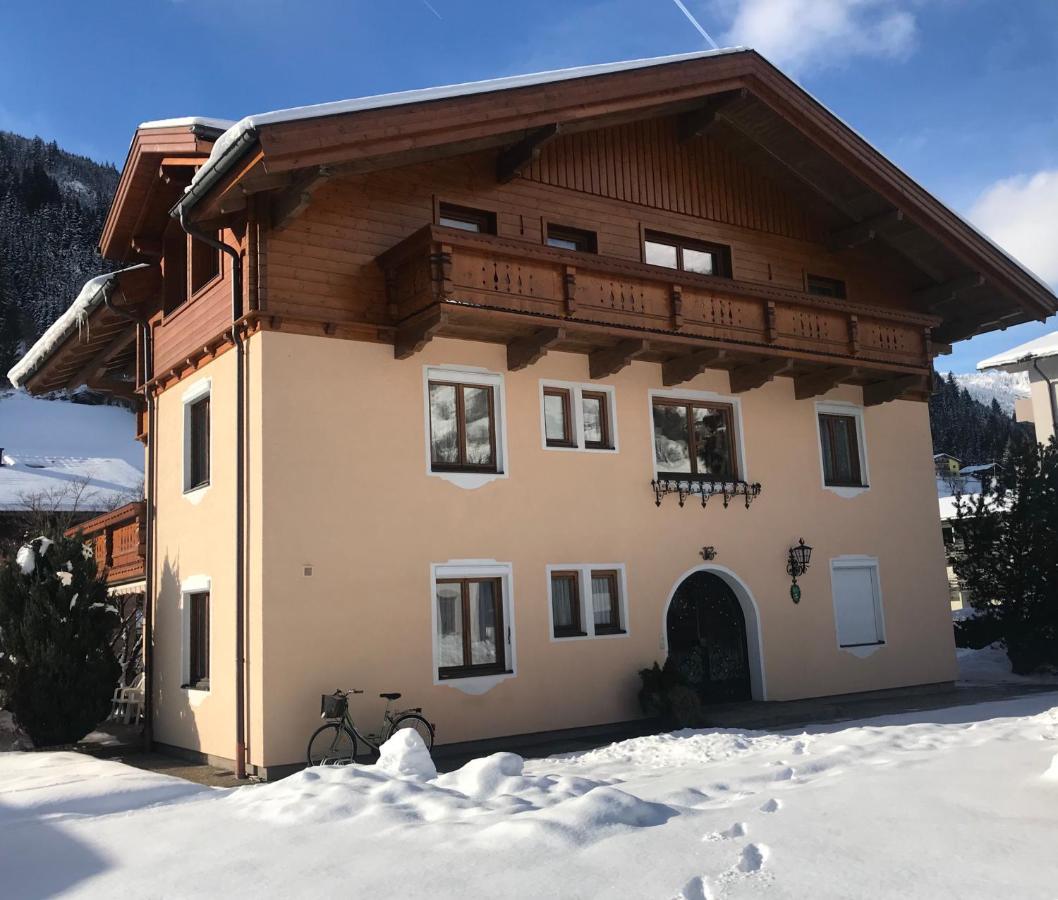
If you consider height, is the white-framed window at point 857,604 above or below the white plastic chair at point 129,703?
above

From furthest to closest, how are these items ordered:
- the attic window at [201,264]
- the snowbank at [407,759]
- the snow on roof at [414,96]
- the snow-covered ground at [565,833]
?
the attic window at [201,264] < the snow on roof at [414,96] < the snowbank at [407,759] < the snow-covered ground at [565,833]

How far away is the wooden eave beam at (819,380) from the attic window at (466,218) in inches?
228

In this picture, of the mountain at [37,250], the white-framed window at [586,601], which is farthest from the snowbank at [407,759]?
the mountain at [37,250]

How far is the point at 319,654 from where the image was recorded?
39.1 ft

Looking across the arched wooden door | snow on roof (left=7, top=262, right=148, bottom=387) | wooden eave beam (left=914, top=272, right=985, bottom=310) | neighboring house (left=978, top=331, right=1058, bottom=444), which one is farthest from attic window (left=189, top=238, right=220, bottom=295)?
neighboring house (left=978, top=331, right=1058, bottom=444)

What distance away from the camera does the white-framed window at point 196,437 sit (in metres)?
14.0

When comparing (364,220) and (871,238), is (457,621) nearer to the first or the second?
(364,220)

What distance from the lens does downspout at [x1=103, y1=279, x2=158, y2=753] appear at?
1434cm

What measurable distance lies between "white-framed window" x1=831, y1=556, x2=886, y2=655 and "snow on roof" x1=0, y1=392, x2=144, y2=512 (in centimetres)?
2334

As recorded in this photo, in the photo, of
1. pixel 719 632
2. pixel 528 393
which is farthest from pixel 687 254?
pixel 719 632

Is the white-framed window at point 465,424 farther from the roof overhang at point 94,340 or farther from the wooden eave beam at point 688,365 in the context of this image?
the roof overhang at point 94,340

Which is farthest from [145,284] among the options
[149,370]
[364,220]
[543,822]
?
[543,822]

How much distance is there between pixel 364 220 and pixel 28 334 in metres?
63.2

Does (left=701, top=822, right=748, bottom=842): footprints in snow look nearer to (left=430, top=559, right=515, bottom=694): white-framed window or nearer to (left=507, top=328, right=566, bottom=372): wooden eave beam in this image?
(left=430, top=559, right=515, bottom=694): white-framed window
